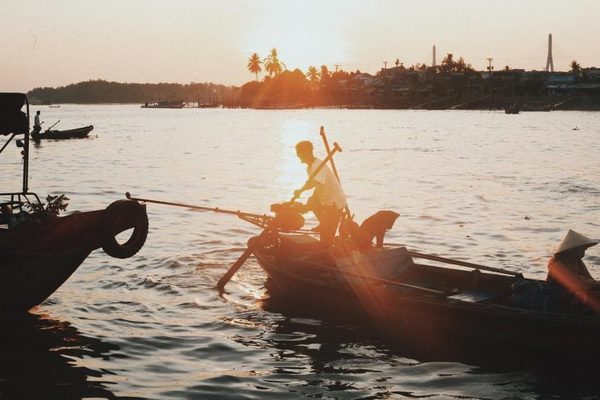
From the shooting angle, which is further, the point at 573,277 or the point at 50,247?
the point at 50,247

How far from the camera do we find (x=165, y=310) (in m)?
12.7

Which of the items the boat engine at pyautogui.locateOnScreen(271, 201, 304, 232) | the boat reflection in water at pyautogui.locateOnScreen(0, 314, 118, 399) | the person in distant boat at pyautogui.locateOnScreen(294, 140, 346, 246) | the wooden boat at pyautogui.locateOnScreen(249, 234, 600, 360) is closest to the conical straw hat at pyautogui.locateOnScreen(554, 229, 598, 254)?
the wooden boat at pyautogui.locateOnScreen(249, 234, 600, 360)

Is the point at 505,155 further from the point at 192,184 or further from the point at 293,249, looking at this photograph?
the point at 293,249

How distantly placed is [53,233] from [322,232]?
4.52 meters

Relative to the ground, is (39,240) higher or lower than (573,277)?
higher

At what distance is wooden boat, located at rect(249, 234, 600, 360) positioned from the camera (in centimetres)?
955

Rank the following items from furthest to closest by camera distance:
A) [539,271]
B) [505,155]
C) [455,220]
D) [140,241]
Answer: [505,155] < [455,220] < [539,271] < [140,241]

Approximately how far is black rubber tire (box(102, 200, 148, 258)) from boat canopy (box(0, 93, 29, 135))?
6.15 ft

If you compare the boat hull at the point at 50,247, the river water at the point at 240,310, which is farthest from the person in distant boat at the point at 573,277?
the boat hull at the point at 50,247

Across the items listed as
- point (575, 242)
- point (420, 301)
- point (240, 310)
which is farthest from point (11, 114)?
point (575, 242)

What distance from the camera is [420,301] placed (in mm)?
10406

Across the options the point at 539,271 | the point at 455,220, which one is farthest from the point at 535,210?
the point at 539,271

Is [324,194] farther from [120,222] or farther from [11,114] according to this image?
[11,114]

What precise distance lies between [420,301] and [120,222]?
4958 mm
